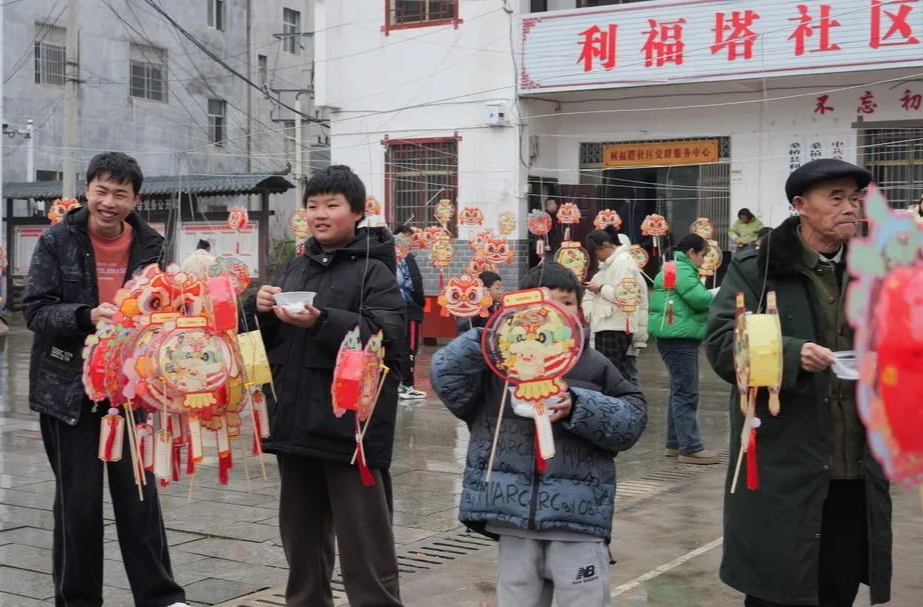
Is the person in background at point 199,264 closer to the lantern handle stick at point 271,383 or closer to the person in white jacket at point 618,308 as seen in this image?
the lantern handle stick at point 271,383

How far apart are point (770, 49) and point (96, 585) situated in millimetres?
13278

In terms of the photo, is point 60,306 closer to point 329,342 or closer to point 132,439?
point 132,439

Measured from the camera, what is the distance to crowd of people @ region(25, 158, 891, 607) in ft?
11.3

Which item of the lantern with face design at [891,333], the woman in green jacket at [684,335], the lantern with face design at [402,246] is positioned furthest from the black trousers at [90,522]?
the lantern with face design at [402,246]

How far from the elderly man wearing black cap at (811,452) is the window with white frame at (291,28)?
1063 inches

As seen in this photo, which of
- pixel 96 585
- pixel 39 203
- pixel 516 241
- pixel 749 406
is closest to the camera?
pixel 749 406

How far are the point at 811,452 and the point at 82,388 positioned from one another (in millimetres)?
2620

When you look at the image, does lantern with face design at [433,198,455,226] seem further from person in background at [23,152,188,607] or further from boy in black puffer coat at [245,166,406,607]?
boy in black puffer coat at [245,166,406,607]

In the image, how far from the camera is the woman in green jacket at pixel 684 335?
8.16 metres

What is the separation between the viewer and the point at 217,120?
2752 centimetres

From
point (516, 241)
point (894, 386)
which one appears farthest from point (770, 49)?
point (894, 386)

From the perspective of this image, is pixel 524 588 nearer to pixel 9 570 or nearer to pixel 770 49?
pixel 9 570

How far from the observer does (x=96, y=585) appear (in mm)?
4391

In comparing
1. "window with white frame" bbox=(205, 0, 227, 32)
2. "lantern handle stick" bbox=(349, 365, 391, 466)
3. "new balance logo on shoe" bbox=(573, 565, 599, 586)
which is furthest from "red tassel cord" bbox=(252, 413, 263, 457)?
"window with white frame" bbox=(205, 0, 227, 32)
